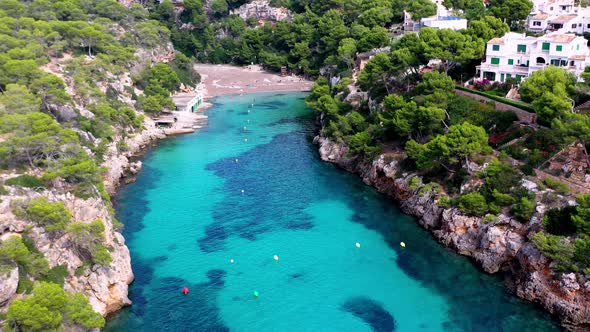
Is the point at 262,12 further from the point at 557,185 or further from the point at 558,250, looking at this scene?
the point at 558,250

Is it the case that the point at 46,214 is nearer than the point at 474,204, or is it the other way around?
the point at 46,214

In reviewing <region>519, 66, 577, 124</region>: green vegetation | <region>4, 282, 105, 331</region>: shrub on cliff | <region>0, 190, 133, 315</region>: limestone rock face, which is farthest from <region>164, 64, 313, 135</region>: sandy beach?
<region>4, 282, 105, 331</region>: shrub on cliff

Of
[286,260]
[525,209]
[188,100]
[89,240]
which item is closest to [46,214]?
[89,240]

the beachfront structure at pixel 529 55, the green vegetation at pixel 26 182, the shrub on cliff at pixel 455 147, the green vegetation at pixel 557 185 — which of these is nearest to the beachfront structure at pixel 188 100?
the beachfront structure at pixel 529 55

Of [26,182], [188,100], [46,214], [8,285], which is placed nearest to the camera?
[8,285]

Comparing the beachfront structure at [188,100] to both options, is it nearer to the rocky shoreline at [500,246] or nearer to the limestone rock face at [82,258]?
the rocky shoreline at [500,246]

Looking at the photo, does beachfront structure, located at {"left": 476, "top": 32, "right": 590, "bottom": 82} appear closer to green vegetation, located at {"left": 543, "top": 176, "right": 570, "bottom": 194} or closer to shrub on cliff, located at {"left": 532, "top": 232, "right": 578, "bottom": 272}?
green vegetation, located at {"left": 543, "top": 176, "right": 570, "bottom": 194}

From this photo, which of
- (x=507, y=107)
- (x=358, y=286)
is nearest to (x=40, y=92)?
(x=358, y=286)
